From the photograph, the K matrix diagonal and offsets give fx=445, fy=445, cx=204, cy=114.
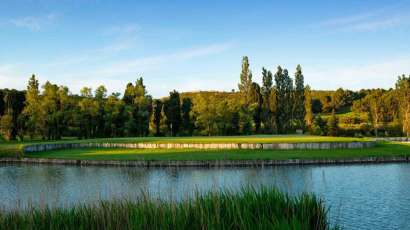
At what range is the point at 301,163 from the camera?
38.1 m

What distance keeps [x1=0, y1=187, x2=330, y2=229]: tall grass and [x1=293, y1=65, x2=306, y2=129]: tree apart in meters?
72.6

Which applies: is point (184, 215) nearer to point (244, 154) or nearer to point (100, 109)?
point (244, 154)

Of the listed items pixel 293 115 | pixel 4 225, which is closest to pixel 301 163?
pixel 4 225

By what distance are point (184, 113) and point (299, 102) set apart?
21976 mm

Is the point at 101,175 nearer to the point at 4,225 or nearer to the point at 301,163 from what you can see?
the point at 301,163

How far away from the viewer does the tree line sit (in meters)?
72.8

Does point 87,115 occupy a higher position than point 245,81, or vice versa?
point 245,81

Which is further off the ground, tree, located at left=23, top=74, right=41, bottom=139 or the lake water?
tree, located at left=23, top=74, right=41, bottom=139

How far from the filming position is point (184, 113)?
85.4 metres

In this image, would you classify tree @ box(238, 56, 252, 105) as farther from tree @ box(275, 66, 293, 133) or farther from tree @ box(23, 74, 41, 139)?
tree @ box(23, 74, 41, 139)

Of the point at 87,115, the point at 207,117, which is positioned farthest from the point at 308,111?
the point at 87,115

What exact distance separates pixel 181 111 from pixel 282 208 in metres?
74.6

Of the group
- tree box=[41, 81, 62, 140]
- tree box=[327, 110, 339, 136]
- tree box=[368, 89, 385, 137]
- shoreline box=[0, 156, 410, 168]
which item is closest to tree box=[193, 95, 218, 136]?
tree box=[327, 110, 339, 136]

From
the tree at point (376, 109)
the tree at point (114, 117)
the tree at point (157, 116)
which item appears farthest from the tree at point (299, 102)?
the tree at point (114, 117)
